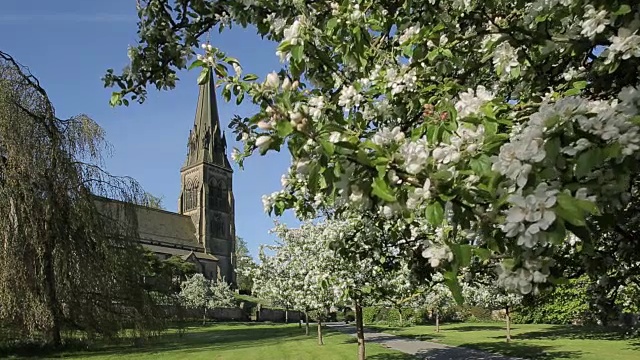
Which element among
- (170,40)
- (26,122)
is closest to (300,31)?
(170,40)

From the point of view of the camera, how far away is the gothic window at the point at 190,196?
3529 inches

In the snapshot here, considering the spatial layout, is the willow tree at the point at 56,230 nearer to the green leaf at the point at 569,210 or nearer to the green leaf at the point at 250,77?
the green leaf at the point at 250,77

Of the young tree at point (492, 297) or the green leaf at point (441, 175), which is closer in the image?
the green leaf at point (441, 175)

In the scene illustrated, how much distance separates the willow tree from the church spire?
2912 inches

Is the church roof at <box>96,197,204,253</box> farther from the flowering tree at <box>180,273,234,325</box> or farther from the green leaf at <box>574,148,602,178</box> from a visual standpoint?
the green leaf at <box>574,148,602,178</box>

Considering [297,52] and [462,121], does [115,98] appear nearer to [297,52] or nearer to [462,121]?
[297,52]

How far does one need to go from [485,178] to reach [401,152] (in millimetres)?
305

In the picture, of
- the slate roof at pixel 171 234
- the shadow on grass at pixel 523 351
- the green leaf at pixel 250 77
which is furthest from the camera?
the slate roof at pixel 171 234

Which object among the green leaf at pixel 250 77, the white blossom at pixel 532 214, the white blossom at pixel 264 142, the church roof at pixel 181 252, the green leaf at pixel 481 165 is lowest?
the white blossom at pixel 532 214

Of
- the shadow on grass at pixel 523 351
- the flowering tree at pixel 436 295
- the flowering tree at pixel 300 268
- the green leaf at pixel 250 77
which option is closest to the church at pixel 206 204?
the flowering tree at pixel 300 268

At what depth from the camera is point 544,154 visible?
5.41 feet

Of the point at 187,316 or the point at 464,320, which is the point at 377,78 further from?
the point at 464,320

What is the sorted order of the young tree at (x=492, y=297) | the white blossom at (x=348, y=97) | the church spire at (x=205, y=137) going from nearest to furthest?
the white blossom at (x=348, y=97), the young tree at (x=492, y=297), the church spire at (x=205, y=137)

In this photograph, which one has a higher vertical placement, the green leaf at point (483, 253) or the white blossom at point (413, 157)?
the white blossom at point (413, 157)
